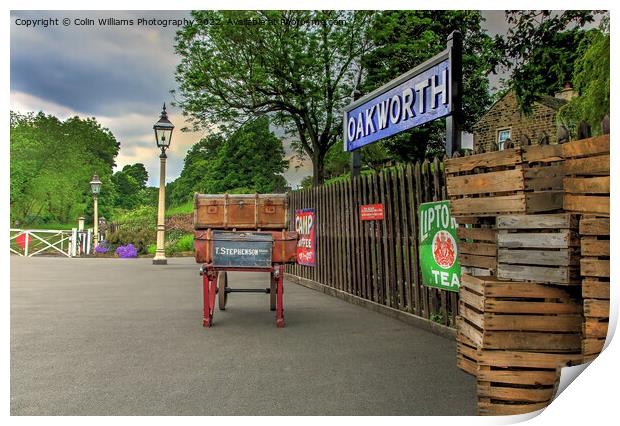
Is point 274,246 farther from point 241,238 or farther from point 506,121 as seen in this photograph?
point 506,121

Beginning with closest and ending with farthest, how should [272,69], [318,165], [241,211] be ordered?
[241,211], [272,69], [318,165]

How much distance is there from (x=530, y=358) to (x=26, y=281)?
1229cm

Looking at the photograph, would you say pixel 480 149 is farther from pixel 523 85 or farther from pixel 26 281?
pixel 26 281

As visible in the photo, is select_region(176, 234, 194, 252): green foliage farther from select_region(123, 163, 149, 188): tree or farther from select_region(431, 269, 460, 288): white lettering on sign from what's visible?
select_region(431, 269, 460, 288): white lettering on sign

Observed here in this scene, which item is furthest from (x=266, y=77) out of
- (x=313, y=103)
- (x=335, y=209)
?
(x=335, y=209)

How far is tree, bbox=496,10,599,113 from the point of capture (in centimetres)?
896

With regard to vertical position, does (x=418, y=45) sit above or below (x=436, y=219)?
above

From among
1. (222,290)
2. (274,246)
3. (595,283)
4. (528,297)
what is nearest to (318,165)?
(222,290)

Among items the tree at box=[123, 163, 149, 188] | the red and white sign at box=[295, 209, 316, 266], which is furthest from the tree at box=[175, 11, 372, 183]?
the tree at box=[123, 163, 149, 188]

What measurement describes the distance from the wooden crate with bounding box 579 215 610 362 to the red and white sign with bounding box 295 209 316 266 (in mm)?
8695

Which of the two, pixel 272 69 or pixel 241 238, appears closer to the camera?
pixel 241 238

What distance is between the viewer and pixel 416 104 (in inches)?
317

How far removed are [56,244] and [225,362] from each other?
23.5 metres

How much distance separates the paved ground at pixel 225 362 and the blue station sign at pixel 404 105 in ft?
9.31
